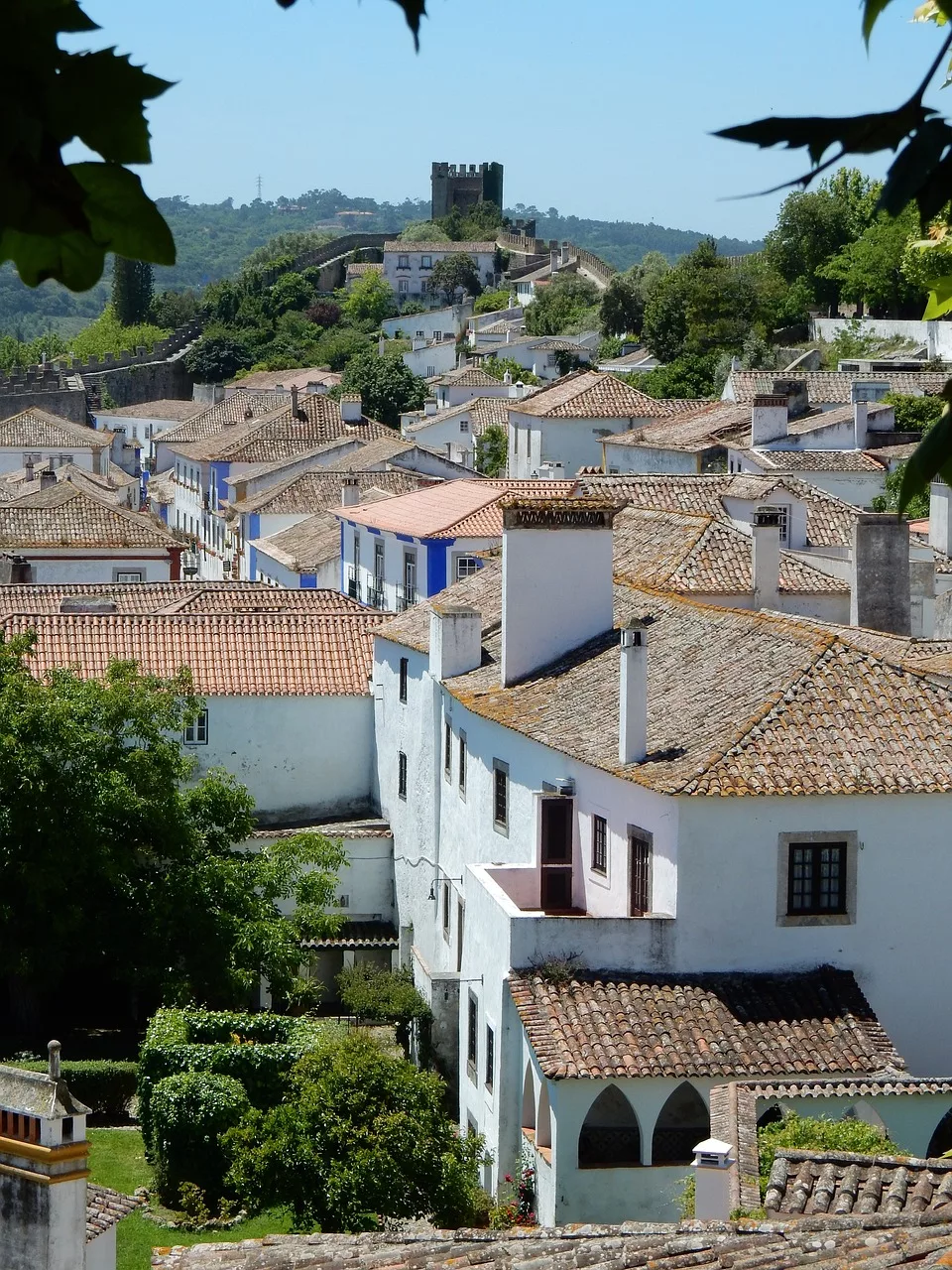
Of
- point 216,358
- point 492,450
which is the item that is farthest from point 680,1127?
point 216,358

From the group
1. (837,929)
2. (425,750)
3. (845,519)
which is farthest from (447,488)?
(837,929)

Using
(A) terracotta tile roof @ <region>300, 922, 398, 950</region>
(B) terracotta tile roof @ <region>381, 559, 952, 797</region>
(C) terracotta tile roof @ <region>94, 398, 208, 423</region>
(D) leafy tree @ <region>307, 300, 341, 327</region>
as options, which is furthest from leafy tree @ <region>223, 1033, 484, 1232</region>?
(D) leafy tree @ <region>307, 300, 341, 327</region>

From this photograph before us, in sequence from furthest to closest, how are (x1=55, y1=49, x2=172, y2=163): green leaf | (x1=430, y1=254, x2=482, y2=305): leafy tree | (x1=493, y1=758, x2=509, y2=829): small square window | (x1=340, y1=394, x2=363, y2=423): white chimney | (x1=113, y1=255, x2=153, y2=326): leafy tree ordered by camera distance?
(x1=113, y1=255, x2=153, y2=326): leafy tree, (x1=430, y1=254, x2=482, y2=305): leafy tree, (x1=340, y1=394, x2=363, y2=423): white chimney, (x1=493, y1=758, x2=509, y2=829): small square window, (x1=55, y1=49, x2=172, y2=163): green leaf

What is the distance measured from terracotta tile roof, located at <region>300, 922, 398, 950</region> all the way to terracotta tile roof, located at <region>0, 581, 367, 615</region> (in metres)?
5.46

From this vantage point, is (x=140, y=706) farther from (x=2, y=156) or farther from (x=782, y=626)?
(x=2, y=156)

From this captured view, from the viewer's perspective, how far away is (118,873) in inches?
938

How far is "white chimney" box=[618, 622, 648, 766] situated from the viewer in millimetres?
18391

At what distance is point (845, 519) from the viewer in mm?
32688

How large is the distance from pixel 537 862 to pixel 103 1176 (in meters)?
5.48

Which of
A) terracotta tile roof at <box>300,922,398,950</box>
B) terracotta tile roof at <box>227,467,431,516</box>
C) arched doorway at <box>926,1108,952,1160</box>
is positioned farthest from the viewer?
terracotta tile roof at <box>227,467,431,516</box>

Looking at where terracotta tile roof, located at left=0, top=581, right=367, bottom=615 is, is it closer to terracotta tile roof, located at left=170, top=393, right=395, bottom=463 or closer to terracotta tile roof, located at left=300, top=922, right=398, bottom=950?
terracotta tile roof, located at left=300, top=922, right=398, bottom=950

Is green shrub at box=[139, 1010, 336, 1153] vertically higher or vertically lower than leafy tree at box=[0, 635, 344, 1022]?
lower

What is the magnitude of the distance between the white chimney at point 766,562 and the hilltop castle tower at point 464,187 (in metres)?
131

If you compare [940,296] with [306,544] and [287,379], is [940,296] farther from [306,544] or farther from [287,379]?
[287,379]
